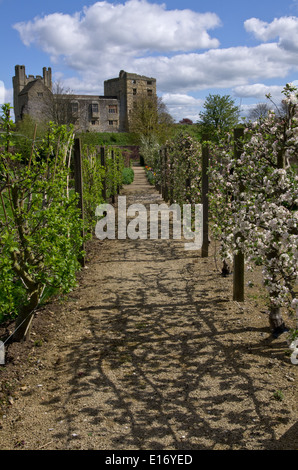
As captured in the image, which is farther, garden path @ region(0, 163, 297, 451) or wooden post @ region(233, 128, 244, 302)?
wooden post @ region(233, 128, 244, 302)

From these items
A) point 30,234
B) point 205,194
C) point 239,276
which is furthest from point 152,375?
point 205,194

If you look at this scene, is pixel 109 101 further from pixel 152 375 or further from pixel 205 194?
pixel 152 375

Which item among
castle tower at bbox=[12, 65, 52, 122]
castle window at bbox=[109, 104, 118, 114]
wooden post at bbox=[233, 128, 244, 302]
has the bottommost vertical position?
wooden post at bbox=[233, 128, 244, 302]

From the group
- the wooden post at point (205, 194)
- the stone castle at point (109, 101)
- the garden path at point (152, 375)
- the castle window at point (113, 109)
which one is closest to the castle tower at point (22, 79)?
the stone castle at point (109, 101)

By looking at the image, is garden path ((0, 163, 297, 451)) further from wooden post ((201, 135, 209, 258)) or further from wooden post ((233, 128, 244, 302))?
wooden post ((201, 135, 209, 258))

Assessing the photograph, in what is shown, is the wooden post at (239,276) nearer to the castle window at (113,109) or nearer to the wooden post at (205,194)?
the wooden post at (205,194)

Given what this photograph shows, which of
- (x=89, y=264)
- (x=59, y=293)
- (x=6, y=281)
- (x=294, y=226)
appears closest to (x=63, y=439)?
(x=6, y=281)

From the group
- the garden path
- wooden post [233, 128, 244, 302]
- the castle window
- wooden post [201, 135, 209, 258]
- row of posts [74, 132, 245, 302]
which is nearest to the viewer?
the garden path

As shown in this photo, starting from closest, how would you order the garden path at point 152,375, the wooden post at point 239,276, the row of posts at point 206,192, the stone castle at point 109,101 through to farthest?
the garden path at point 152,375, the row of posts at point 206,192, the wooden post at point 239,276, the stone castle at point 109,101

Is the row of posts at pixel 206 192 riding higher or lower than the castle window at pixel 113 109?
lower

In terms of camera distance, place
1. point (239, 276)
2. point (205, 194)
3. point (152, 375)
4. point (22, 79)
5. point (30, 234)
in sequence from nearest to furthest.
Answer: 1. point (152, 375)
2. point (30, 234)
3. point (239, 276)
4. point (205, 194)
5. point (22, 79)

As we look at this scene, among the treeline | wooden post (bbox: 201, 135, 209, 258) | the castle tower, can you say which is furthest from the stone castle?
the treeline

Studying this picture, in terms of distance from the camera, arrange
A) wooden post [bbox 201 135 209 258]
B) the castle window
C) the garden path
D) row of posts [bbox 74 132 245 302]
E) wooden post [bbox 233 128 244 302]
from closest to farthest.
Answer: the garden path < row of posts [bbox 74 132 245 302] < wooden post [bbox 233 128 244 302] < wooden post [bbox 201 135 209 258] < the castle window

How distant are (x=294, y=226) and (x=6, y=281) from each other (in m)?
2.39
